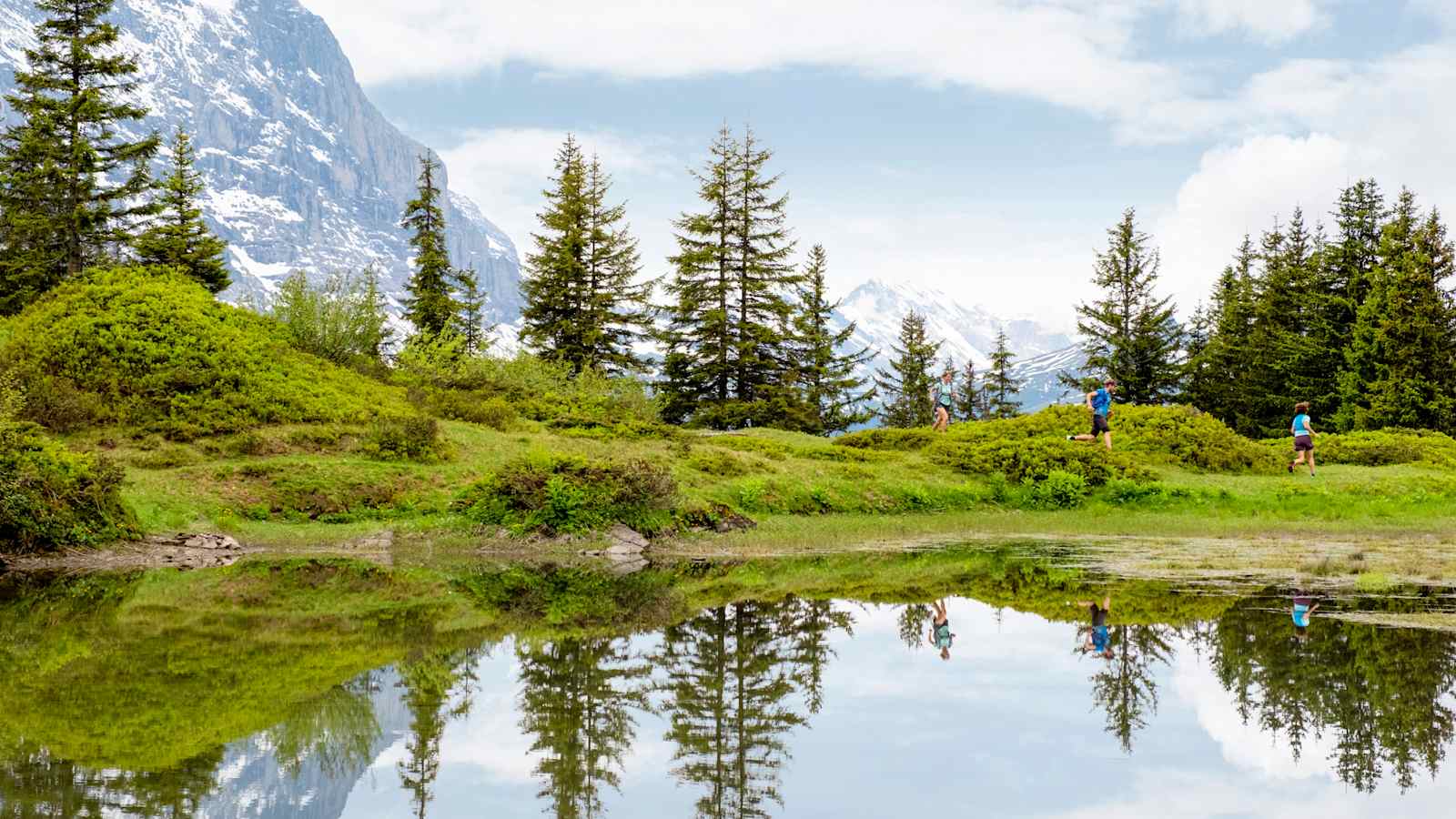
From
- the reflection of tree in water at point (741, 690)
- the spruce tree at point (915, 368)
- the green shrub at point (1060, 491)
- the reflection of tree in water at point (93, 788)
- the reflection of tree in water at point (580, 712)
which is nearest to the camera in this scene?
the reflection of tree in water at point (93, 788)

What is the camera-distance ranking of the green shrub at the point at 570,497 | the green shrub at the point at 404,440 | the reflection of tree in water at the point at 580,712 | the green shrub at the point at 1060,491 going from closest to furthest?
the reflection of tree in water at the point at 580,712 → the green shrub at the point at 570,497 → the green shrub at the point at 404,440 → the green shrub at the point at 1060,491

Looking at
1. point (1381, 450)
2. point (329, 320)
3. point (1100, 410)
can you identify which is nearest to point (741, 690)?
point (1100, 410)

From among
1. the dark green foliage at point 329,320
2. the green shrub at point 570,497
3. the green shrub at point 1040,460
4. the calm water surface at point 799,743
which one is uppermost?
the dark green foliage at point 329,320

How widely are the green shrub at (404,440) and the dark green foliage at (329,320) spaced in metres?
9.41

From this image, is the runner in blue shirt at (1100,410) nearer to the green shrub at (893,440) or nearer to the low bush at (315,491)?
the green shrub at (893,440)

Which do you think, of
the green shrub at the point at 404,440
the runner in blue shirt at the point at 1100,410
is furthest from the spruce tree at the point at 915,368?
the green shrub at the point at 404,440

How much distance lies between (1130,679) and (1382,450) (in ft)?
106

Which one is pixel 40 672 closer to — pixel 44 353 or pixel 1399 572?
pixel 1399 572

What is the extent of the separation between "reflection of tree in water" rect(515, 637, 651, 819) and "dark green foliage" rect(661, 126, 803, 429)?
44.6m

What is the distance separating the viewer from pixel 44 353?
27531 millimetres

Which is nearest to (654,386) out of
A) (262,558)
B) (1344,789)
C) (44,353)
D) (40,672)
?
(44,353)

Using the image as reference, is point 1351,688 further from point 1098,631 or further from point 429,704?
point 429,704

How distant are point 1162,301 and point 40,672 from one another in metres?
70.0

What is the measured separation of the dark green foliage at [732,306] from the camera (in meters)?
56.4
